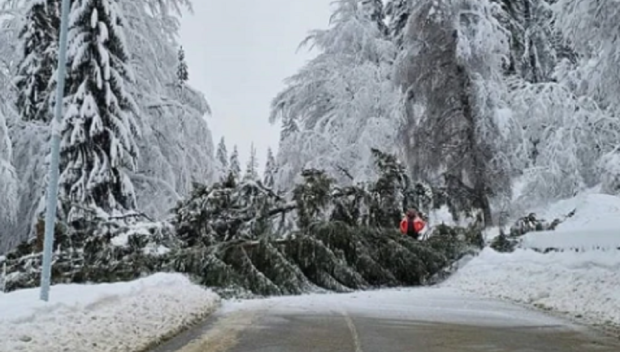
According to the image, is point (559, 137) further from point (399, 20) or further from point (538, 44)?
point (538, 44)

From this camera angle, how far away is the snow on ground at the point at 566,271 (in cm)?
1044

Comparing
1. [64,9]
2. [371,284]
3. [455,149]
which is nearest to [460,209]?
[455,149]

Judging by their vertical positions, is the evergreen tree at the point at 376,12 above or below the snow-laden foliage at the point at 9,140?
above

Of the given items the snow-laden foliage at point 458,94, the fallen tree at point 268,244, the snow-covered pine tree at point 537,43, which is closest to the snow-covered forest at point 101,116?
the fallen tree at point 268,244

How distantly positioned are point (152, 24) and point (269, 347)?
16.3 metres

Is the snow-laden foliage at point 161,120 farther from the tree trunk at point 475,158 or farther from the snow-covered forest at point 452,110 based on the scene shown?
the tree trunk at point 475,158

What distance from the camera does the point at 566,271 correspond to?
481 inches

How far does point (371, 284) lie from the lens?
15.8 meters

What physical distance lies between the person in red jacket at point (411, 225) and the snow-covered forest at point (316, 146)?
56 centimetres

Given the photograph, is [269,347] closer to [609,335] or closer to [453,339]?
[453,339]

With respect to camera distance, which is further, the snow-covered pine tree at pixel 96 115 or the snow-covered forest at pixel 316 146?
the snow-covered pine tree at pixel 96 115

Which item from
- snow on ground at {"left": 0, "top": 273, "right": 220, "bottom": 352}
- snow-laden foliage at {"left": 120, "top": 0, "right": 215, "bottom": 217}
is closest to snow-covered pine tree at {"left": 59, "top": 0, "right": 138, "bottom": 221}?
snow-laden foliage at {"left": 120, "top": 0, "right": 215, "bottom": 217}

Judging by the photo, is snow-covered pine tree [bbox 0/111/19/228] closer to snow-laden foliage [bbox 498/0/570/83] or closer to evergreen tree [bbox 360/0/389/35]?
evergreen tree [bbox 360/0/389/35]

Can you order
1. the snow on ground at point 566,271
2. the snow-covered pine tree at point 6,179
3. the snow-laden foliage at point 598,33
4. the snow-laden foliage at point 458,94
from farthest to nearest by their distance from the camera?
the snow-laden foliage at point 458,94 → the snow-covered pine tree at point 6,179 → the snow-laden foliage at point 598,33 → the snow on ground at point 566,271
